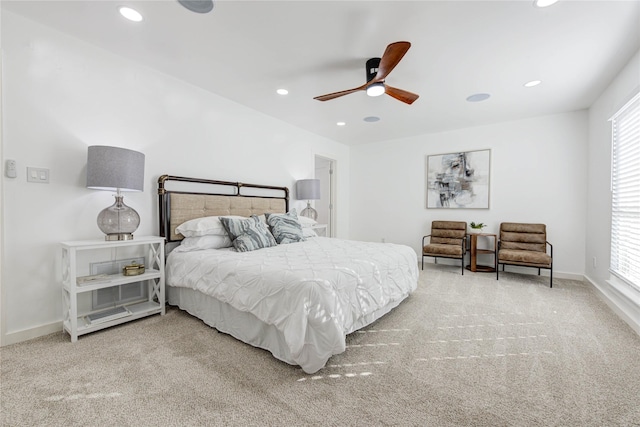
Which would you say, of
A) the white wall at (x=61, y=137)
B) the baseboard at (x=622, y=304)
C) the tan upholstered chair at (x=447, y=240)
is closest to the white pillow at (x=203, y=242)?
the white wall at (x=61, y=137)

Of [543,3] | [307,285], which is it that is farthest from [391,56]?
[307,285]

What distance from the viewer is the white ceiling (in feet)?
6.50

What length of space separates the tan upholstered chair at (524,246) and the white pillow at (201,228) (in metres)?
3.90

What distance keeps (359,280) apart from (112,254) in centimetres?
239

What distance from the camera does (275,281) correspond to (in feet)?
5.98

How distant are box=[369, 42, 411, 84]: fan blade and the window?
7.70ft

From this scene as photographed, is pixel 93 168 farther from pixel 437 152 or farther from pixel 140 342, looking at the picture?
pixel 437 152

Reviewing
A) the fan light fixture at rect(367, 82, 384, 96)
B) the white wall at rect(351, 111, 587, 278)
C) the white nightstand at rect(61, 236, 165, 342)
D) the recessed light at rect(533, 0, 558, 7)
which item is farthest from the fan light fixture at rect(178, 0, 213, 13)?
the white wall at rect(351, 111, 587, 278)

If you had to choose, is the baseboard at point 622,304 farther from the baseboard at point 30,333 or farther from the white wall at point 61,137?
the baseboard at point 30,333

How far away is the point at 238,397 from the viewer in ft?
4.87

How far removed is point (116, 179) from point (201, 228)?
86cm

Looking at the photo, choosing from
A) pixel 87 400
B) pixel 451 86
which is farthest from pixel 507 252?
pixel 87 400

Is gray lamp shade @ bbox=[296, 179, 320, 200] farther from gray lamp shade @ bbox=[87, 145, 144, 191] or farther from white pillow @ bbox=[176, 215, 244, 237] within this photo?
gray lamp shade @ bbox=[87, 145, 144, 191]

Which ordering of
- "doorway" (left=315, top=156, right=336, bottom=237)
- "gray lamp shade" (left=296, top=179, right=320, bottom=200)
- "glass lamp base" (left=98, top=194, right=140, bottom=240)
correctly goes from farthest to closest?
1. "doorway" (left=315, top=156, right=336, bottom=237)
2. "gray lamp shade" (left=296, top=179, right=320, bottom=200)
3. "glass lamp base" (left=98, top=194, right=140, bottom=240)
